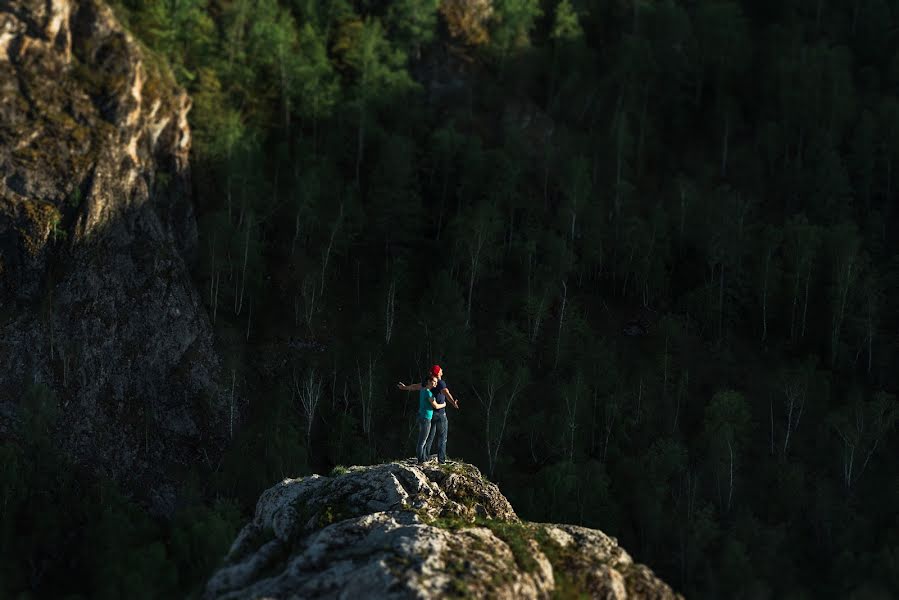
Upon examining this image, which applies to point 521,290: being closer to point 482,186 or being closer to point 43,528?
point 482,186

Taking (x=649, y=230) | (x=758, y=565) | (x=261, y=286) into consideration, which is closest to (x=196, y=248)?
(x=261, y=286)

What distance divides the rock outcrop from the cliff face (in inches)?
1745

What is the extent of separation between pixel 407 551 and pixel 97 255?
5777 centimetres

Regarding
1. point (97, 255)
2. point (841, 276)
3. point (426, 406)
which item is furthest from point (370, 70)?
point (426, 406)

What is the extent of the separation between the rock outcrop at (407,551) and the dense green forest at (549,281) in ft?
107

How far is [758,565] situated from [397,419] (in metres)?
27.0

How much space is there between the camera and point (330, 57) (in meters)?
104

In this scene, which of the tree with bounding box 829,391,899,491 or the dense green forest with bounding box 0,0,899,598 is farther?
the tree with bounding box 829,391,899,491

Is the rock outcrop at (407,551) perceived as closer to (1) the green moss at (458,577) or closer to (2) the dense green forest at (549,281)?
(1) the green moss at (458,577)

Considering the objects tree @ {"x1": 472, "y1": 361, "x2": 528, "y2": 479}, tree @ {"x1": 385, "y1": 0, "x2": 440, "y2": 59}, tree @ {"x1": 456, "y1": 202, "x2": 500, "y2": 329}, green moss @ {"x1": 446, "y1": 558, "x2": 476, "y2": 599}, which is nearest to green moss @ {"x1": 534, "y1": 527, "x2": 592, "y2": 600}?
green moss @ {"x1": 446, "y1": 558, "x2": 476, "y2": 599}

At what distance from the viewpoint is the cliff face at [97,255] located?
6569 cm

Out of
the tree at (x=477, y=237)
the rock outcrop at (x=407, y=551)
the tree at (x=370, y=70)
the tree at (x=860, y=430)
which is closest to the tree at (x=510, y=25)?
the tree at (x=370, y=70)

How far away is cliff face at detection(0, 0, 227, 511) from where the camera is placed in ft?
216

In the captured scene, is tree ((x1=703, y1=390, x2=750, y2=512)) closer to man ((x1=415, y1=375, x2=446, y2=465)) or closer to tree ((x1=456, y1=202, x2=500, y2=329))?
tree ((x1=456, y1=202, x2=500, y2=329))
